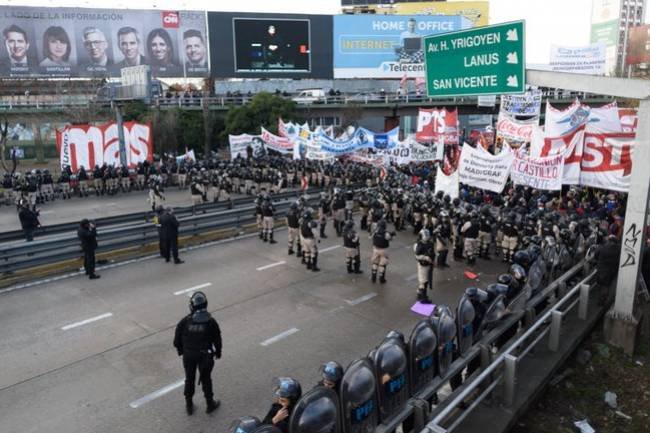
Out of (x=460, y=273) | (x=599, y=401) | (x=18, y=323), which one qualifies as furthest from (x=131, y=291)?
(x=599, y=401)

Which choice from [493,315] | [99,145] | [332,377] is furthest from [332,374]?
[99,145]

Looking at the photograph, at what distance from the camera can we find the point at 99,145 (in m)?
22.6

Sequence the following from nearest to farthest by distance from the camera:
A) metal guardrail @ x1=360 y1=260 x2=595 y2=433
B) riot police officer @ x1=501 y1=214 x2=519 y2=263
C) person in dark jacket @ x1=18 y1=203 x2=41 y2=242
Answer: metal guardrail @ x1=360 y1=260 x2=595 y2=433 < riot police officer @ x1=501 y1=214 x2=519 y2=263 < person in dark jacket @ x1=18 y1=203 x2=41 y2=242

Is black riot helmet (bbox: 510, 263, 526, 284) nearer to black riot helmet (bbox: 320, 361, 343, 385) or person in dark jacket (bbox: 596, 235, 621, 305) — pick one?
person in dark jacket (bbox: 596, 235, 621, 305)

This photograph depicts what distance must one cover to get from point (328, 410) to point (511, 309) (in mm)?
3734

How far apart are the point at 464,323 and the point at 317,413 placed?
2600 millimetres

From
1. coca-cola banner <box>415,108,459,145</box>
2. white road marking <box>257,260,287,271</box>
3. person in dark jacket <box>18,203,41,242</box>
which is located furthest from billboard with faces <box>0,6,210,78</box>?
white road marking <box>257,260,287,271</box>

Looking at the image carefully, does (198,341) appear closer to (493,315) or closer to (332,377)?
(332,377)

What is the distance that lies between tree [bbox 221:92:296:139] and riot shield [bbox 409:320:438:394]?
3443cm

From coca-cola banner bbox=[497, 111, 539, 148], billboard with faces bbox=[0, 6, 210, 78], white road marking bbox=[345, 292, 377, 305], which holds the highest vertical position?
billboard with faces bbox=[0, 6, 210, 78]

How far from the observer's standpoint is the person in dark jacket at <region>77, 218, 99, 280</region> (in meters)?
11.9

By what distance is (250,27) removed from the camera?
50.4 meters

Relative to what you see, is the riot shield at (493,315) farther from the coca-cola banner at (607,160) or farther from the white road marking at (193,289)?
the coca-cola banner at (607,160)

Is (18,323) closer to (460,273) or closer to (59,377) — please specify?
(59,377)
